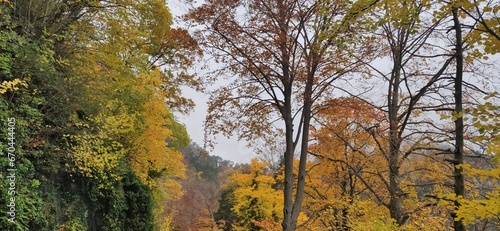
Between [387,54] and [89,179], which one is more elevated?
[387,54]

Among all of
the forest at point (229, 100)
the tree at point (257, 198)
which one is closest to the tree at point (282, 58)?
the forest at point (229, 100)

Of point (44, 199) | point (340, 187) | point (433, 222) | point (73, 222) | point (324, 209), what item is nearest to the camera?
point (44, 199)

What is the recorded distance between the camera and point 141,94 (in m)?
11.6

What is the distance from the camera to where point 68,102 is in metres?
7.46

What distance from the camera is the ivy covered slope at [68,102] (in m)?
6.09

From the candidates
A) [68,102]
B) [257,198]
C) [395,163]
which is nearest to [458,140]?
[395,163]

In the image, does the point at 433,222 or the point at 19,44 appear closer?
the point at 19,44

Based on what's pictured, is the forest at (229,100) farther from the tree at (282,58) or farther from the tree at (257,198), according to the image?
the tree at (257,198)

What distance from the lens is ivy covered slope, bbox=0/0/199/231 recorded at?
240 inches

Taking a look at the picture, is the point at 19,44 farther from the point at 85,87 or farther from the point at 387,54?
the point at 387,54

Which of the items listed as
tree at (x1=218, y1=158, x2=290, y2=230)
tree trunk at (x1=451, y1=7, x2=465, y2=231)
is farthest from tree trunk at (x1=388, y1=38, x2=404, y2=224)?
tree at (x1=218, y1=158, x2=290, y2=230)

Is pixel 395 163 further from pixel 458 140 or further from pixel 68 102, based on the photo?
pixel 68 102

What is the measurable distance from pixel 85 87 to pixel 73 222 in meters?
3.18

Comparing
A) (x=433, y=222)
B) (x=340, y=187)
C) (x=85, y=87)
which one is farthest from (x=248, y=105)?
(x=340, y=187)
